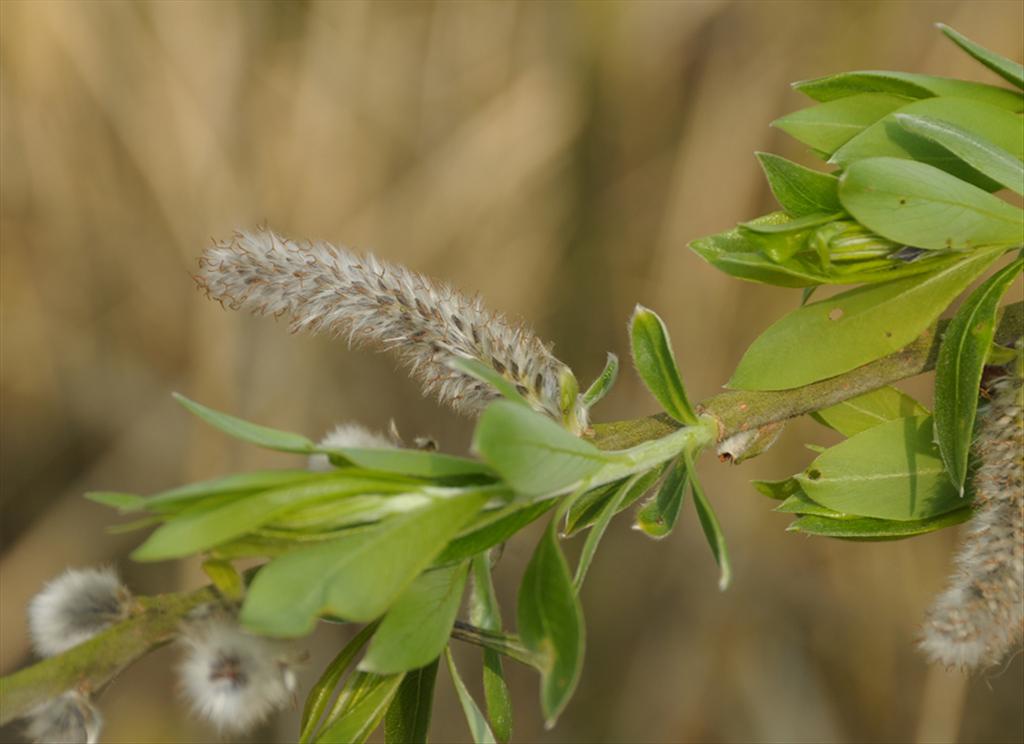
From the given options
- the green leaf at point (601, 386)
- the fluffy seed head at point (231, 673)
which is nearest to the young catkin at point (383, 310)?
the green leaf at point (601, 386)

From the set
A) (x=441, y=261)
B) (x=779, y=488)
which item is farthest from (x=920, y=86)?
(x=441, y=261)

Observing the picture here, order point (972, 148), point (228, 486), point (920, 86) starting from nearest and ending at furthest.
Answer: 1. point (228, 486)
2. point (972, 148)
3. point (920, 86)

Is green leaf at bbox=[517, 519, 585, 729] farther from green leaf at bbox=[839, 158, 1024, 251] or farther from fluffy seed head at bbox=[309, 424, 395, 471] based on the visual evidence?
green leaf at bbox=[839, 158, 1024, 251]

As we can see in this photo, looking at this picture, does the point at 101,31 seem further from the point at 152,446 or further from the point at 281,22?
the point at 152,446

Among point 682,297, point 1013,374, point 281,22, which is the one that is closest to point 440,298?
point 1013,374

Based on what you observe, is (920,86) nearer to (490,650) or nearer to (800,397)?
(800,397)

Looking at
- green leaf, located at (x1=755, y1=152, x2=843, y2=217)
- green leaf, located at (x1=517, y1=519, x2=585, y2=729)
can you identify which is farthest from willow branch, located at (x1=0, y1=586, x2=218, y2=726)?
green leaf, located at (x1=755, y1=152, x2=843, y2=217)

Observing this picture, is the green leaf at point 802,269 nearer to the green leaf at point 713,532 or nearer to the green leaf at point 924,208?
the green leaf at point 924,208
